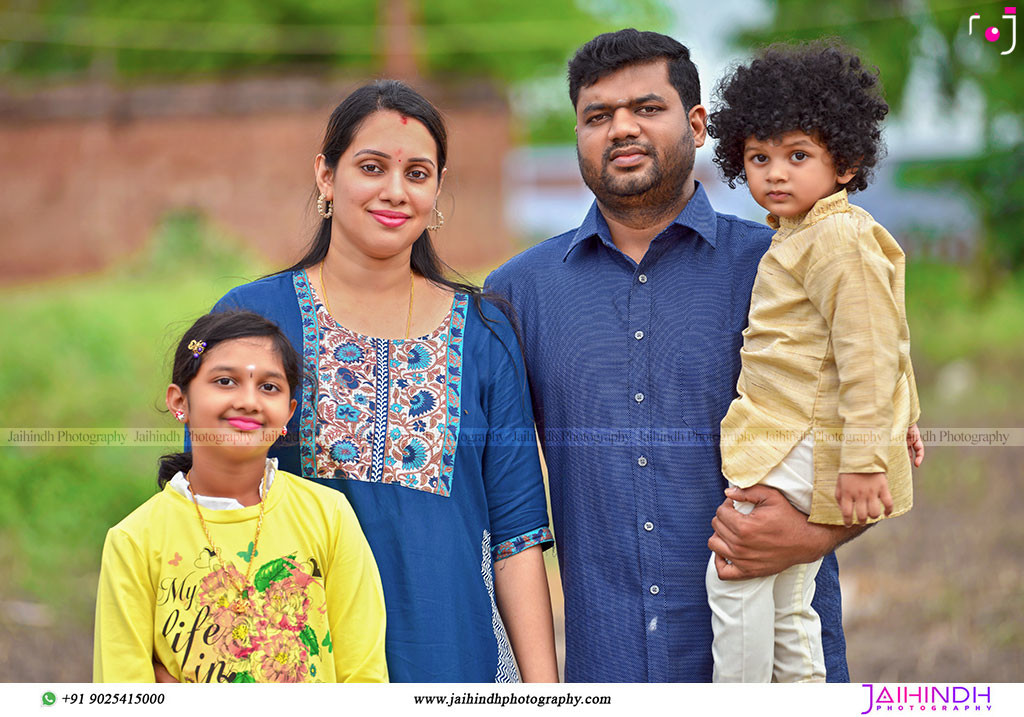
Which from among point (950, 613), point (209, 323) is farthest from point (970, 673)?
point (209, 323)

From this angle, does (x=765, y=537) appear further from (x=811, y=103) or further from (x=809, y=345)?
(x=811, y=103)

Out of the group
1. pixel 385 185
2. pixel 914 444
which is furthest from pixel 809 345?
pixel 385 185

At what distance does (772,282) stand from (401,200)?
737 mm

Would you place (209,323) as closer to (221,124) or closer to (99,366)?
(99,366)

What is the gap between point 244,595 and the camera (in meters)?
1.79

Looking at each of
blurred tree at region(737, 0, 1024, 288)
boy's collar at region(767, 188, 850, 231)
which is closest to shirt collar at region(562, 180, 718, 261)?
boy's collar at region(767, 188, 850, 231)

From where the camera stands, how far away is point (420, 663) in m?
1.96

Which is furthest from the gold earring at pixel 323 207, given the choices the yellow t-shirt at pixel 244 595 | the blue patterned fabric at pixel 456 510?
the yellow t-shirt at pixel 244 595

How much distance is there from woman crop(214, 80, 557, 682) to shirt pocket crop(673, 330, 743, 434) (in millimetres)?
332

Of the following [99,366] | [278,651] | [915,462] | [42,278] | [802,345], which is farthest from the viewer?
[42,278]

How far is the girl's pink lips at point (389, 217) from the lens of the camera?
1.96m

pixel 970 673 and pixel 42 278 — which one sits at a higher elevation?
pixel 42 278

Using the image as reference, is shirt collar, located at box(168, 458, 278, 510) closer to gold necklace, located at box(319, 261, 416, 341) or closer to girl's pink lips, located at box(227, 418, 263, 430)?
girl's pink lips, located at box(227, 418, 263, 430)

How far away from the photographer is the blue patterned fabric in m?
1.94
